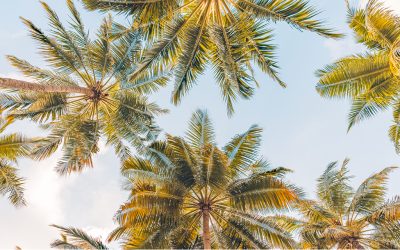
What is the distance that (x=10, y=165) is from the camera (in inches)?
590

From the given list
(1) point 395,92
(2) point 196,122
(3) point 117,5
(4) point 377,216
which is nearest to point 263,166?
(2) point 196,122

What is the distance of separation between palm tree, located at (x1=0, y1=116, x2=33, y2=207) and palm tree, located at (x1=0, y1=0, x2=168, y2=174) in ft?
4.59

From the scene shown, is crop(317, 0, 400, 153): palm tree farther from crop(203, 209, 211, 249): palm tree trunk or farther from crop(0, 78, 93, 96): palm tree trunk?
crop(0, 78, 93, 96): palm tree trunk

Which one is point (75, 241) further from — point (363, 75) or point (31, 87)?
point (363, 75)

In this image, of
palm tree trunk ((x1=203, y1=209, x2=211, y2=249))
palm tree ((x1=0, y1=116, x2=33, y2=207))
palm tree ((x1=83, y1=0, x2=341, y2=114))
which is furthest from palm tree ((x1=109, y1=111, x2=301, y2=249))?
palm tree ((x1=0, y1=116, x2=33, y2=207))

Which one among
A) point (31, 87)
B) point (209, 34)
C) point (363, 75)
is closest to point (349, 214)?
point (363, 75)

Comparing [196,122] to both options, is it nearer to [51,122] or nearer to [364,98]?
[51,122]

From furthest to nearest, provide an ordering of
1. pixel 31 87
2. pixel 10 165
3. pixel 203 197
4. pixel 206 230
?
pixel 10 165
pixel 203 197
pixel 206 230
pixel 31 87

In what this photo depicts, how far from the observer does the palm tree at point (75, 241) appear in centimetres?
998

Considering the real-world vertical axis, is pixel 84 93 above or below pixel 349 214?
above

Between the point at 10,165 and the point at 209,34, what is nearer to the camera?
the point at 209,34

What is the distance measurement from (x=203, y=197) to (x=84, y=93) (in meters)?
4.93

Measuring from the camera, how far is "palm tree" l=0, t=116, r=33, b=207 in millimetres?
13797

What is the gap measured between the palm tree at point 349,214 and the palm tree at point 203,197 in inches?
126
